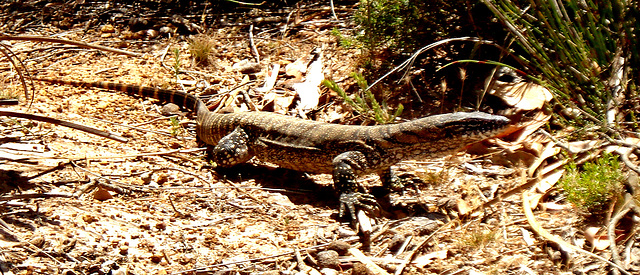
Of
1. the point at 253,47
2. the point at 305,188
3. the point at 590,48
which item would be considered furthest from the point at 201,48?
the point at 590,48

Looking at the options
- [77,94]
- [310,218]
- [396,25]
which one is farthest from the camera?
[77,94]

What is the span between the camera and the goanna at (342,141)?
517 centimetres

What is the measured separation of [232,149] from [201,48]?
238 centimetres

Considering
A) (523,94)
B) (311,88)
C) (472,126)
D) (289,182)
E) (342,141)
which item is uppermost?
(472,126)

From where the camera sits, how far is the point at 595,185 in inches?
177

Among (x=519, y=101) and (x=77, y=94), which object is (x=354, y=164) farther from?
(x=77, y=94)

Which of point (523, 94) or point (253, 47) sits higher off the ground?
point (523, 94)

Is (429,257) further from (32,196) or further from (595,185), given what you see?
(32,196)

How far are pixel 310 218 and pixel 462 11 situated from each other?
2629 millimetres

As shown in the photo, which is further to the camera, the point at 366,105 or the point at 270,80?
the point at 270,80

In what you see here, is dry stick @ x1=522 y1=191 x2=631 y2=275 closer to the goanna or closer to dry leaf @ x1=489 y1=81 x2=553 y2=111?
the goanna

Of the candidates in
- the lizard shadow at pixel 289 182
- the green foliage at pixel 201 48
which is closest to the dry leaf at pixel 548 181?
the lizard shadow at pixel 289 182

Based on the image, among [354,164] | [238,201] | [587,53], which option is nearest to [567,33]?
[587,53]

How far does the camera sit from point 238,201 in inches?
216
